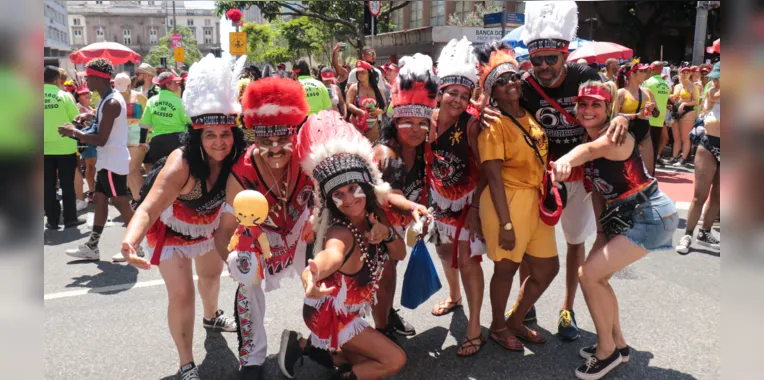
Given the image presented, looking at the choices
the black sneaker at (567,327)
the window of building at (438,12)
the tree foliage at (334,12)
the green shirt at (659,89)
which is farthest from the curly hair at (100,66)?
the window of building at (438,12)

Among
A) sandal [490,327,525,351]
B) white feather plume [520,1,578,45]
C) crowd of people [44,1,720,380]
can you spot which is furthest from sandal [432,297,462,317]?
white feather plume [520,1,578,45]

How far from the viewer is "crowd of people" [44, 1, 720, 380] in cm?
287

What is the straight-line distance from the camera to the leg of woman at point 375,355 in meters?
2.87

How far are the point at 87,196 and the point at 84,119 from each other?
2751 mm

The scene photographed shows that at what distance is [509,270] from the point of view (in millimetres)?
3449

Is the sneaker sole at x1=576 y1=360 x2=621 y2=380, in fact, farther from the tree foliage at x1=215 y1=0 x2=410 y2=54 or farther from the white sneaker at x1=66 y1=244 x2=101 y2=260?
the tree foliage at x1=215 y1=0 x2=410 y2=54

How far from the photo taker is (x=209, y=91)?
9.83ft

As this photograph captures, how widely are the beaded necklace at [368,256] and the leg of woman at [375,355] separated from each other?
29cm

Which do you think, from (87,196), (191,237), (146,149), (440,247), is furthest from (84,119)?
(440,247)

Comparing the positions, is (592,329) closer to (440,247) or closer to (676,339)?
(676,339)

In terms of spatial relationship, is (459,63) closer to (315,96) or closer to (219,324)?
(219,324)

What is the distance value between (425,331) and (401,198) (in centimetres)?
134

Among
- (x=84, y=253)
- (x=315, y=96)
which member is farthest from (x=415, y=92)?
(x=84, y=253)

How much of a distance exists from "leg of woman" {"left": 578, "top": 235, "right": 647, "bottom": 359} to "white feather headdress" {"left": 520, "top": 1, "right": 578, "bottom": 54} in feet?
4.37
